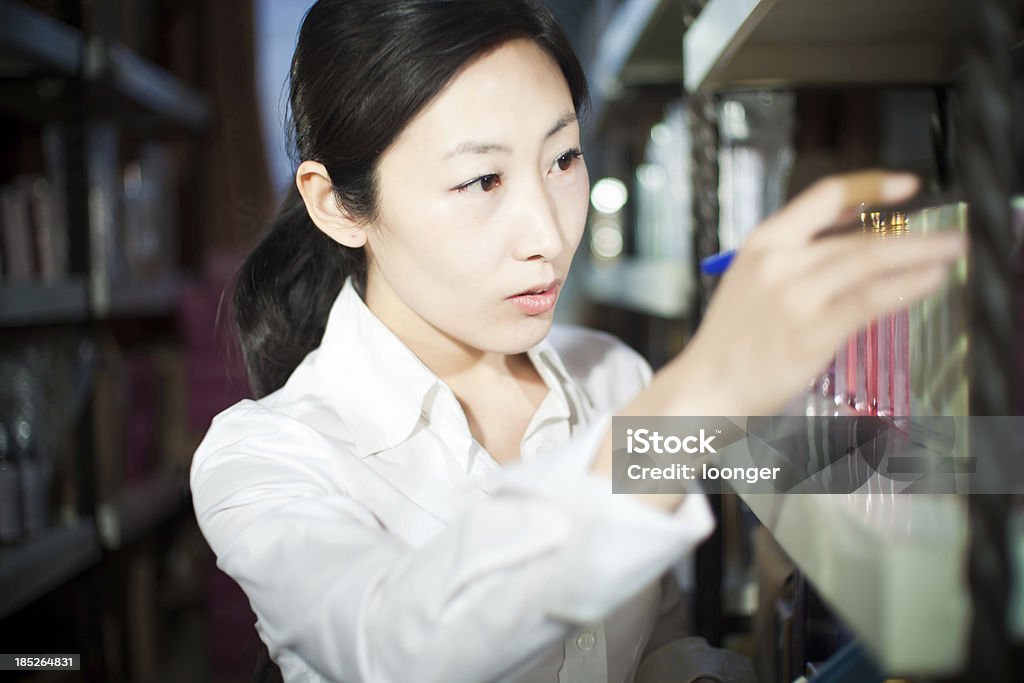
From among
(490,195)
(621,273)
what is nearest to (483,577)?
(490,195)

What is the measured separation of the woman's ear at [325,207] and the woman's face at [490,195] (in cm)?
5

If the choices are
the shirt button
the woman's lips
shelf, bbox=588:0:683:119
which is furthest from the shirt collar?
shelf, bbox=588:0:683:119

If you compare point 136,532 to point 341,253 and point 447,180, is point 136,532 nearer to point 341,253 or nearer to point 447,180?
point 341,253

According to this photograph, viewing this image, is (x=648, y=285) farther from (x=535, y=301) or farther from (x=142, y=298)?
(x=142, y=298)

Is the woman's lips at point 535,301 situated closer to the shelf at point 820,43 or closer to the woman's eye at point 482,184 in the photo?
the woman's eye at point 482,184

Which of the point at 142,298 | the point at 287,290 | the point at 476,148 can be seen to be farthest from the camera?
the point at 142,298

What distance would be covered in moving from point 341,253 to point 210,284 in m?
1.60

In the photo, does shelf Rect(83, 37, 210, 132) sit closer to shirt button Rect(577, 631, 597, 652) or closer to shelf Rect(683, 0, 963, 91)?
shelf Rect(683, 0, 963, 91)

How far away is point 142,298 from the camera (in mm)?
1941

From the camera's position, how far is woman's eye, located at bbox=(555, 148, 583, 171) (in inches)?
26.6

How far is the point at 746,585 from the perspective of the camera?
1193 mm

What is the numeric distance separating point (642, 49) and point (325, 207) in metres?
0.81

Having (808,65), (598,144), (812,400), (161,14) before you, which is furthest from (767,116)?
(161,14)

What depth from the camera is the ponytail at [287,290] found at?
85 cm
